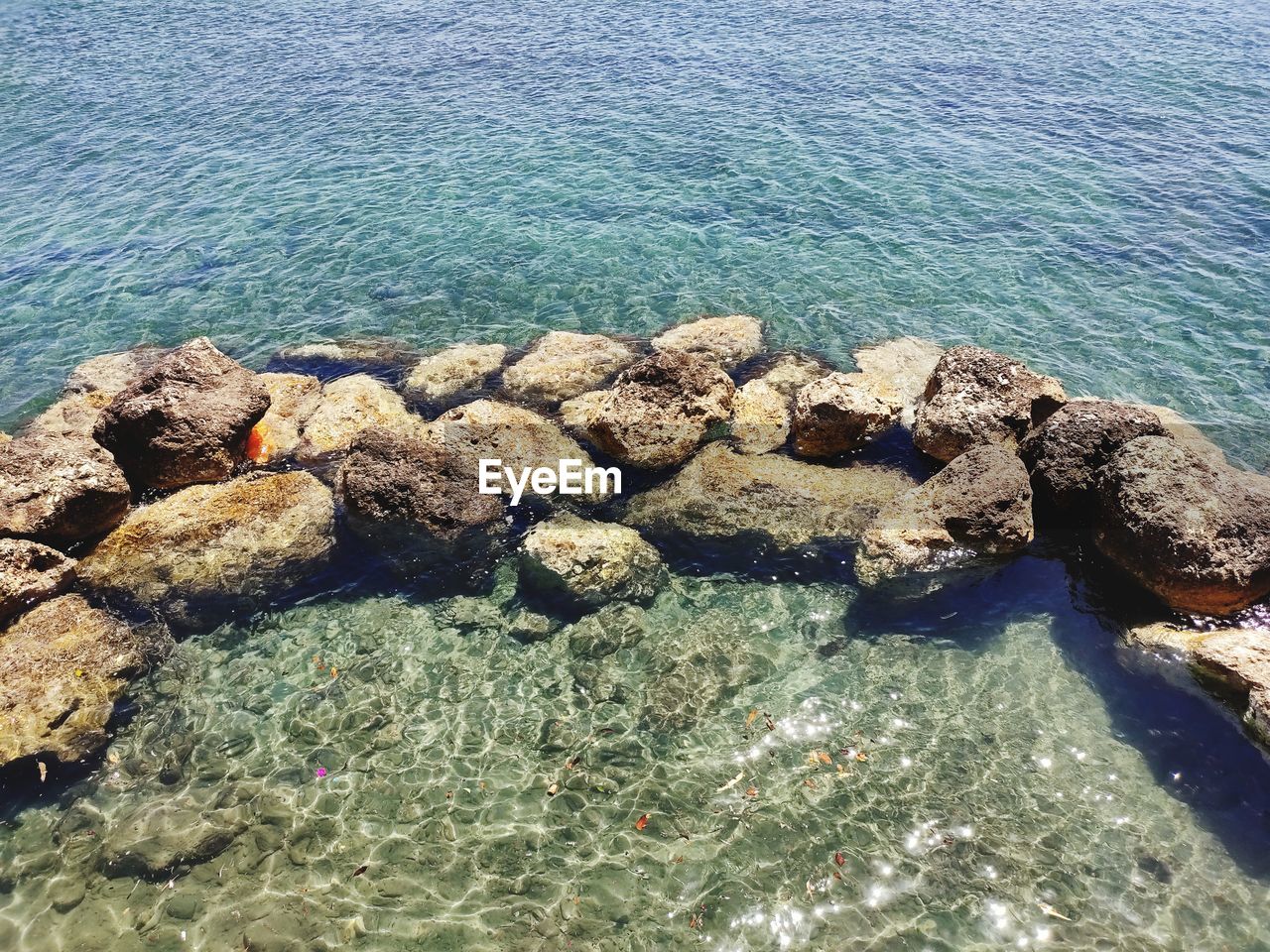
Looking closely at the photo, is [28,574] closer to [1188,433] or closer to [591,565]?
[591,565]

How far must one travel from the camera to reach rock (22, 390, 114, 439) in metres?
13.9

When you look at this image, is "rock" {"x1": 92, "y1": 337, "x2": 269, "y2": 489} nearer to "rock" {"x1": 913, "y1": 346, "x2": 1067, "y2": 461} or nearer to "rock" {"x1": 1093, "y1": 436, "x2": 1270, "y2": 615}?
"rock" {"x1": 913, "y1": 346, "x2": 1067, "y2": 461}

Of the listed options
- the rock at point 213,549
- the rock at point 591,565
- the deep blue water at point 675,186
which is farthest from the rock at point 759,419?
the rock at point 213,549

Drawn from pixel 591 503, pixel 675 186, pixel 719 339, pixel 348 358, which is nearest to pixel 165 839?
pixel 591 503

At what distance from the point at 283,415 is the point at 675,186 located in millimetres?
14908

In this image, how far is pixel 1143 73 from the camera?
29312 millimetres

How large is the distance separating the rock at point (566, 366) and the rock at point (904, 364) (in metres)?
5.10

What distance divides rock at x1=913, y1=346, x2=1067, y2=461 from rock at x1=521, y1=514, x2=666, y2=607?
545 cm

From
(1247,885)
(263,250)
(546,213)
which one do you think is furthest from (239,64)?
(1247,885)

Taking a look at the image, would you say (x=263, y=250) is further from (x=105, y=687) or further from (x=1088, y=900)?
(x=1088, y=900)

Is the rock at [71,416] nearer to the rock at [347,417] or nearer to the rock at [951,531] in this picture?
the rock at [347,417]

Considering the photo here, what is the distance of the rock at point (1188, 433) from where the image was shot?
13323 mm

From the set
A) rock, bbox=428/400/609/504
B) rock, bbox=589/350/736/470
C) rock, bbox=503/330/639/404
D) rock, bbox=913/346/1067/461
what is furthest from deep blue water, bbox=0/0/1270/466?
rock, bbox=428/400/609/504

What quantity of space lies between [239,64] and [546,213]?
21696 mm
